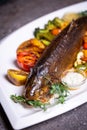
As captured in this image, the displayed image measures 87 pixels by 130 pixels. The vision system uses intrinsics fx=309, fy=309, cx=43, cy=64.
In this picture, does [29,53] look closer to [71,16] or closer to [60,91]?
[60,91]

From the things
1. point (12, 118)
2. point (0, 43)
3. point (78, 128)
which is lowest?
point (78, 128)

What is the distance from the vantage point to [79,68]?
5.33 feet

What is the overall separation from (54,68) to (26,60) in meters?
0.21

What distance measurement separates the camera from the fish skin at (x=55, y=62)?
1.36m

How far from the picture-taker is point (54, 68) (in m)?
1.49

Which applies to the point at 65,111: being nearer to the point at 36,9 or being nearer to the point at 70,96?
the point at 70,96

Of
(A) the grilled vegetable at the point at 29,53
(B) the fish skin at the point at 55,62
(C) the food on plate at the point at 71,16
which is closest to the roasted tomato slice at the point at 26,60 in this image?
(A) the grilled vegetable at the point at 29,53

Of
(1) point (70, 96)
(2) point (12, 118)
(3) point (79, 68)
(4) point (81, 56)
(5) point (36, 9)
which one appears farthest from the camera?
(5) point (36, 9)

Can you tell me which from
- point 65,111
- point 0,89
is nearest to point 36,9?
point 0,89

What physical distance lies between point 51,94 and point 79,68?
322 mm

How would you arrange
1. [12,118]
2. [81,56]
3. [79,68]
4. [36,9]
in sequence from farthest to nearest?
[36,9]
[81,56]
[79,68]
[12,118]

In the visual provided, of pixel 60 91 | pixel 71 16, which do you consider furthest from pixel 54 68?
pixel 71 16

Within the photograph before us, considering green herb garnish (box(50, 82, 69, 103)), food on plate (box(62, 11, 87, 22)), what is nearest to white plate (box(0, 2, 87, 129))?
green herb garnish (box(50, 82, 69, 103))

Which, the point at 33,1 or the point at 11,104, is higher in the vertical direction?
the point at 33,1
